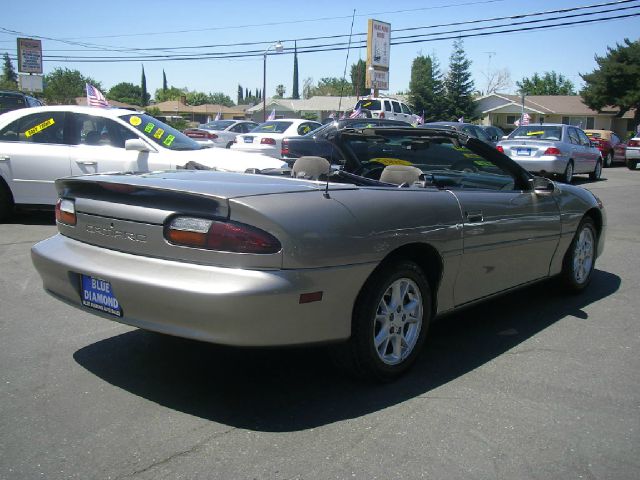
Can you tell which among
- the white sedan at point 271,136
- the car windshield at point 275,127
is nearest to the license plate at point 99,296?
the white sedan at point 271,136

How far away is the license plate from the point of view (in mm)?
3331

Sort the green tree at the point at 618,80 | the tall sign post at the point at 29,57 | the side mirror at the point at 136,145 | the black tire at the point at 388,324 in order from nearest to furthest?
the black tire at the point at 388,324 < the side mirror at the point at 136,145 < the tall sign post at the point at 29,57 < the green tree at the point at 618,80

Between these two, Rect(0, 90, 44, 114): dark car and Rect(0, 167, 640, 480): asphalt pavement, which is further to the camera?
Rect(0, 90, 44, 114): dark car

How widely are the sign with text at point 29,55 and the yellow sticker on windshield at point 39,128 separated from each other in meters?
37.3

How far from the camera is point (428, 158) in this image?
17.0 feet

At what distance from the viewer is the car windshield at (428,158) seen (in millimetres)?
4953

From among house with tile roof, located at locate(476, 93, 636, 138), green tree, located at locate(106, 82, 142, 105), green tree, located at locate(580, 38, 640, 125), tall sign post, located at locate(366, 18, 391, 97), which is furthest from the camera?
green tree, located at locate(106, 82, 142, 105)

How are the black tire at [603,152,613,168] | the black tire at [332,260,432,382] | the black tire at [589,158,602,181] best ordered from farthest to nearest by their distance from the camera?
the black tire at [603,152,613,168] < the black tire at [589,158,602,181] < the black tire at [332,260,432,382]

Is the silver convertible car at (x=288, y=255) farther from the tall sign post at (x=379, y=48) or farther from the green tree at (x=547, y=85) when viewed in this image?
the green tree at (x=547, y=85)

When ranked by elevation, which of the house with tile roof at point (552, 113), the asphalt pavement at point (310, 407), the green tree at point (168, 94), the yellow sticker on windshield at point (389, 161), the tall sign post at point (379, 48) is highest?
the green tree at point (168, 94)

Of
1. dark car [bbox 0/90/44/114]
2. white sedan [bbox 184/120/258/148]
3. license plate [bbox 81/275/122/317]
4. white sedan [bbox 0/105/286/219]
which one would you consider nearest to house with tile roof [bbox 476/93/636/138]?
white sedan [bbox 184/120/258/148]

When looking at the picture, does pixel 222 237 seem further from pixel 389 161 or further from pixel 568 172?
pixel 568 172

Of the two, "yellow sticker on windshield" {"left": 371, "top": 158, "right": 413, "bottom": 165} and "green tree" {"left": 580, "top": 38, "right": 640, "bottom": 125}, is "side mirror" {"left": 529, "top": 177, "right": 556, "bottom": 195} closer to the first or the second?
"yellow sticker on windshield" {"left": 371, "top": 158, "right": 413, "bottom": 165}

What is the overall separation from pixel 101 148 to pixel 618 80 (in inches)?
2169
